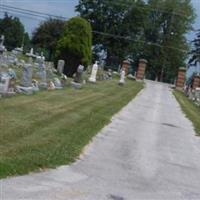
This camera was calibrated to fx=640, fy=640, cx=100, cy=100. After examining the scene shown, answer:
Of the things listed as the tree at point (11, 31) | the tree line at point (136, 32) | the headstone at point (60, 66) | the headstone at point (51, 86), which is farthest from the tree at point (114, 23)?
the headstone at point (51, 86)

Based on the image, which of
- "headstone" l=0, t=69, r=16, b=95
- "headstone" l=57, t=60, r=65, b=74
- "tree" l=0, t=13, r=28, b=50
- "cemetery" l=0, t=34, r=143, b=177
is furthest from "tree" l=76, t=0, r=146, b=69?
"headstone" l=0, t=69, r=16, b=95

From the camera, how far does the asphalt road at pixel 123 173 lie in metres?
8.09

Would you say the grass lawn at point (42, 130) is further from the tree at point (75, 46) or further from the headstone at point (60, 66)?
the tree at point (75, 46)

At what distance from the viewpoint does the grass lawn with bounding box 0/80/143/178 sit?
31.1 feet

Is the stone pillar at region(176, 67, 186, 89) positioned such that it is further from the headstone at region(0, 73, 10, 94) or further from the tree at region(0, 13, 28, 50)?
the headstone at region(0, 73, 10, 94)

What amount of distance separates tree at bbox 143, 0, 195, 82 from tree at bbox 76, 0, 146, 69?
4.08 meters

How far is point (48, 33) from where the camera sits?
287 feet

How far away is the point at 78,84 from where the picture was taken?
1173 inches

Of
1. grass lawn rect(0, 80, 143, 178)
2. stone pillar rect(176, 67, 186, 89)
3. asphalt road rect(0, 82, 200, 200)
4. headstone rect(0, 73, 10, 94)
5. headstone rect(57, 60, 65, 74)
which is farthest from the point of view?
stone pillar rect(176, 67, 186, 89)

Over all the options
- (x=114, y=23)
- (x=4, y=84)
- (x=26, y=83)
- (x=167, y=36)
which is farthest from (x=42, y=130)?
(x=167, y=36)

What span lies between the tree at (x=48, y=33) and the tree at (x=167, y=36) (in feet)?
43.6

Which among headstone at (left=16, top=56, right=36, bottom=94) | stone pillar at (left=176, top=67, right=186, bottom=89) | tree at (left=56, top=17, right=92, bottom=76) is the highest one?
tree at (left=56, top=17, right=92, bottom=76)

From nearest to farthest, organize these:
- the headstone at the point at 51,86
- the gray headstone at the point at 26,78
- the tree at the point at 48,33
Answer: the gray headstone at the point at 26,78 < the headstone at the point at 51,86 < the tree at the point at 48,33

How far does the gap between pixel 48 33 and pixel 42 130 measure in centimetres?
7555
